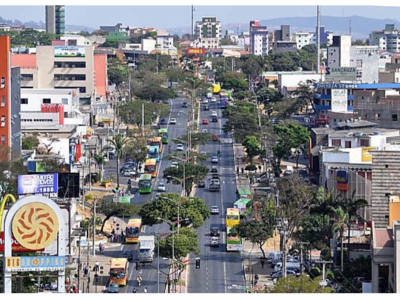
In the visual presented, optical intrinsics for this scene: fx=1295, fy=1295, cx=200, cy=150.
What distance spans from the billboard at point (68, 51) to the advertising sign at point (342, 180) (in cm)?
4586

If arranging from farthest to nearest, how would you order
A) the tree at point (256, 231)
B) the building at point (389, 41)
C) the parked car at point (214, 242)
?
the building at point (389, 41) → the parked car at point (214, 242) → the tree at point (256, 231)

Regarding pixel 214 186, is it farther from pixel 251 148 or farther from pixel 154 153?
pixel 154 153

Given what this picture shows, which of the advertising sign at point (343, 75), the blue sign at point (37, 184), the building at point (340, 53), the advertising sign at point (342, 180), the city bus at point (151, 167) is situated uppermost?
the building at point (340, 53)

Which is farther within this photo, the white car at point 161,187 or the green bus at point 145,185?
the white car at point 161,187

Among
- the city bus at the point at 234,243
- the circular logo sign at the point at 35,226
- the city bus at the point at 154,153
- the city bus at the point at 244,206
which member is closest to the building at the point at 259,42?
the city bus at the point at 154,153

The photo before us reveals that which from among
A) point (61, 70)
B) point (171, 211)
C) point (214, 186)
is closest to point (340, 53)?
point (61, 70)

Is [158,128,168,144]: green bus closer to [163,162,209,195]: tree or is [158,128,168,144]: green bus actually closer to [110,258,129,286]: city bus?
[163,162,209,195]: tree

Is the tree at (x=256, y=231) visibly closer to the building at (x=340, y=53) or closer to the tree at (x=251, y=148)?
the tree at (x=251, y=148)

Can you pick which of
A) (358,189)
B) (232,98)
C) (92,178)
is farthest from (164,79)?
(358,189)

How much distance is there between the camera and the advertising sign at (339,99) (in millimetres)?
89312

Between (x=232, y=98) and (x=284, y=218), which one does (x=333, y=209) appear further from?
(x=232, y=98)

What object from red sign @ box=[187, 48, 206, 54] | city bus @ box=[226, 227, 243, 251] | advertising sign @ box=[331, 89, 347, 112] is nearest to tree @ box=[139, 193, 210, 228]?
city bus @ box=[226, 227, 243, 251]

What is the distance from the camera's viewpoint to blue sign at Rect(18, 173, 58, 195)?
41594 millimetres

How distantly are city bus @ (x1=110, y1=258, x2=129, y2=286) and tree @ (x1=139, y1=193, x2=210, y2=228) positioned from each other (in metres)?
6.01
